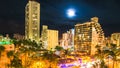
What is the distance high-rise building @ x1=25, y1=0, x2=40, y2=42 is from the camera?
5635 inches

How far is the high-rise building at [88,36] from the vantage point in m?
147

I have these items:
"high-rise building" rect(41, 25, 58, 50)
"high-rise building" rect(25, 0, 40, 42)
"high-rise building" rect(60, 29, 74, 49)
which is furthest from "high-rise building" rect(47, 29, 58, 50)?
"high-rise building" rect(25, 0, 40, 42)

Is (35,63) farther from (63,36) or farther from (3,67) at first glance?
(63,36)

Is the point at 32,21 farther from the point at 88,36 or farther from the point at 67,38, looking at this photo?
the point at 67,38

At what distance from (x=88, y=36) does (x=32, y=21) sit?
3691cm

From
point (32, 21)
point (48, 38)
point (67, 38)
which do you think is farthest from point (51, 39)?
point (32, 21)

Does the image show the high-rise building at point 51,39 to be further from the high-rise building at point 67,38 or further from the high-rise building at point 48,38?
the high-rise building at point 67,38

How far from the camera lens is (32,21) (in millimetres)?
146375

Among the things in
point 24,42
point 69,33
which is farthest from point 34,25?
point 24,42

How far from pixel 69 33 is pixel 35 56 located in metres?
128

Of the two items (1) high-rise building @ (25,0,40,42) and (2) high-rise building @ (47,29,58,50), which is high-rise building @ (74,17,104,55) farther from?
(1) high-rise building @ (25,0,40,42)

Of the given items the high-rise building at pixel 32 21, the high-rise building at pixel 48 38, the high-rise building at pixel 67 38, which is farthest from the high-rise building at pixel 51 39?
the high-rise building at pixel 32 21

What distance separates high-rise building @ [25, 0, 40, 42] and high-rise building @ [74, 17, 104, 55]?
1077 inches

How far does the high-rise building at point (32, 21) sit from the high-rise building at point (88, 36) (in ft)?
89.7
